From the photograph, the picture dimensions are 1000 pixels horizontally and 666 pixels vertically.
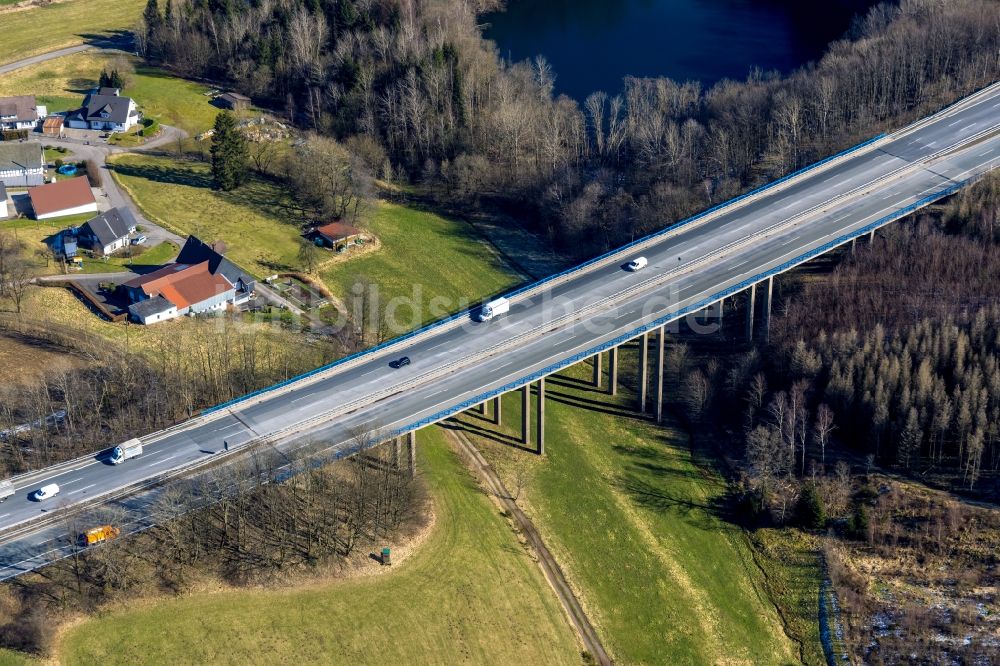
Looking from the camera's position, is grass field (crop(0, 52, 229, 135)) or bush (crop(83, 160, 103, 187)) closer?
bush (crop(83, 160, 103, 187))

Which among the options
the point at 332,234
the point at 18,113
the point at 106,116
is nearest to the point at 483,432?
the point at 332,234

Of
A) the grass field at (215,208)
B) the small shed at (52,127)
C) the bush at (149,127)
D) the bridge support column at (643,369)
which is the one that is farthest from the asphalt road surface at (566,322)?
the small shed at (52,127)

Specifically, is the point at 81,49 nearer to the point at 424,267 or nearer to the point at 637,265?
the point at 424,267

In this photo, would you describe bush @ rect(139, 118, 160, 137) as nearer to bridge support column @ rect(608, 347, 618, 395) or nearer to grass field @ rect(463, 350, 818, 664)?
grass field @ rect(463, 350, 818, 664)

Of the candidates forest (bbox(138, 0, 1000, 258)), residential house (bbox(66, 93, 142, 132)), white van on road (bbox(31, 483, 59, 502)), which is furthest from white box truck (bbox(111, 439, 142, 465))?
residential house (bbox(66, 93, 142, 132))

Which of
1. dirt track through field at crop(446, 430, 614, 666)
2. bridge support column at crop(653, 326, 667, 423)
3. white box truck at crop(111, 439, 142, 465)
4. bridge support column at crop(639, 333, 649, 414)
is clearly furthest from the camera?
bridge support column at crop(653, 326, 667, 423)

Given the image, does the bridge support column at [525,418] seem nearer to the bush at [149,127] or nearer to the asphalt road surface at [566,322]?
the asphalt road surface at [566,322]
